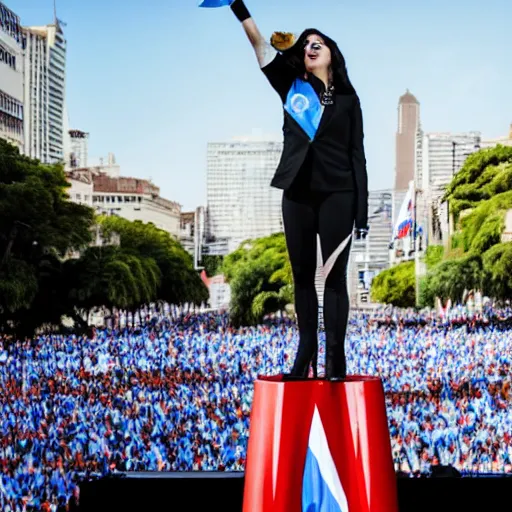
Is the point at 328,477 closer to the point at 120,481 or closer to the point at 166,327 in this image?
the point at 120,481

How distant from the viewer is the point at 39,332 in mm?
5629

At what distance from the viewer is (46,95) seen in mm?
5578

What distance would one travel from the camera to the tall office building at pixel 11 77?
215 inches

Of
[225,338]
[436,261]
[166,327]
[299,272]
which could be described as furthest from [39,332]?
[299,272]

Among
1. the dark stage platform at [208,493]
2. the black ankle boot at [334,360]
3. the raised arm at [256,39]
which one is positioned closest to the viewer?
the black ankle boot at [334,360]

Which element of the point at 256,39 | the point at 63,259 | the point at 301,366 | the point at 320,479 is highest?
the point at 256,39

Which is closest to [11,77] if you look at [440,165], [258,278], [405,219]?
[258,278]

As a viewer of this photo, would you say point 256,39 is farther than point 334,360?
Yes

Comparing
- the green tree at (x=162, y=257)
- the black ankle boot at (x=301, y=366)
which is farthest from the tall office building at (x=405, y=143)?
the black ankle boot at (x=301, y=366)

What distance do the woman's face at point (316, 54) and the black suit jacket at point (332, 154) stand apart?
0.05m

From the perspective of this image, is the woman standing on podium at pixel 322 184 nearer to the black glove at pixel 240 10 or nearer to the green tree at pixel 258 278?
the black glove at pixel 240 10

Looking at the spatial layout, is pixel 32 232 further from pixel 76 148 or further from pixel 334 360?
pixel 334 360

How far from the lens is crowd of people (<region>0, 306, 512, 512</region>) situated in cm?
510

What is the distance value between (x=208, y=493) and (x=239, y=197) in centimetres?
183
